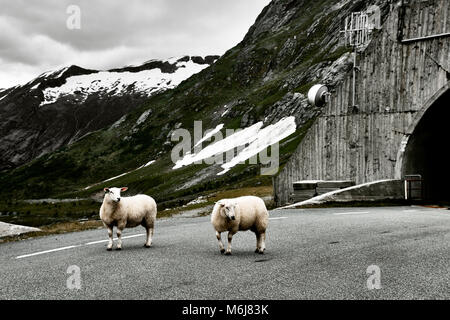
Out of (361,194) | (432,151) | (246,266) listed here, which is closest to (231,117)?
(432,151)

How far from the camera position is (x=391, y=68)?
27.2 metres

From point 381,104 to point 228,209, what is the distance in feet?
62.7

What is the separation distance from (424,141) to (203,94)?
152 meters

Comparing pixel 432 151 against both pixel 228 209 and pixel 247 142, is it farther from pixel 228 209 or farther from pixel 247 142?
pixel 247 142

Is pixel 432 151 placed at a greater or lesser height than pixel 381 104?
lesser

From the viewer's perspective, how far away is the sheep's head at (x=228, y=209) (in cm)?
1089

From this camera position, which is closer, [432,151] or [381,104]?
[381,104]

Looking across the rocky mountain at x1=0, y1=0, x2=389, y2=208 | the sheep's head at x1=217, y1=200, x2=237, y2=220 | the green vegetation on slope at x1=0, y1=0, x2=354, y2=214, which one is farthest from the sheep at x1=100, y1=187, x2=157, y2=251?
the green vegetation on slope at x1=0, y1=0, x2=354, y2=214

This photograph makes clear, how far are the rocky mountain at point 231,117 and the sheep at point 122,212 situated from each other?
46.3 metres

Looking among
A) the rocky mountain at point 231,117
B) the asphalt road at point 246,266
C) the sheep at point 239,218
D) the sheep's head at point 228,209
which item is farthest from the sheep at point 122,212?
the rocky mountain at point 231,117

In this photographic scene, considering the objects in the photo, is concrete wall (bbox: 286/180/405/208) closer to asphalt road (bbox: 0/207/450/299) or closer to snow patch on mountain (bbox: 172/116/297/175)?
asphalt road (bbox: 0/207/450/299)

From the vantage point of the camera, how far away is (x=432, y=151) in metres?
29.7
